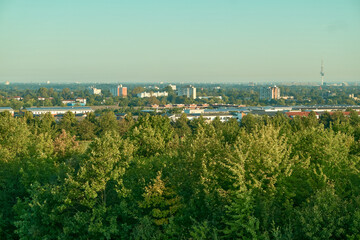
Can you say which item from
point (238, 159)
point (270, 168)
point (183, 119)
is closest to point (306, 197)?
point (270, 168)

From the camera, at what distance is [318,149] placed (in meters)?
20.8

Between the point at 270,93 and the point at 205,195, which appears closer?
the point at 205,195

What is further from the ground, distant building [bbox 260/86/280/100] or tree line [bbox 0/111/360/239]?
distant building [bbox 260/86/280/100]

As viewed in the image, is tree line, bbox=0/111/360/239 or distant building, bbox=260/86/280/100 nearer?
tree line, bbox=0/111/360/239

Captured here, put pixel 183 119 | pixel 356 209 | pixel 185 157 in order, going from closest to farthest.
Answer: pixel 356 209
pixel 185 157
pixel 183 119

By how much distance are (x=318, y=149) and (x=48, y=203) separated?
12.7 m

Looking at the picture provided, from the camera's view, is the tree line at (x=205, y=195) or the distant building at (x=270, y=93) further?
the distant building at (x=270, y=93)

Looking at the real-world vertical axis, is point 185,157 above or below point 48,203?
above

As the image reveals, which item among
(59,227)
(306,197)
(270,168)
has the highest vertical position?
(270,168)

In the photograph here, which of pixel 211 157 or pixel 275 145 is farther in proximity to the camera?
pixel 211 157

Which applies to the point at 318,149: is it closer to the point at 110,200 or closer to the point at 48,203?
the point at 110,200

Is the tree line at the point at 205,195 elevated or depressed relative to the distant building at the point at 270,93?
depressed

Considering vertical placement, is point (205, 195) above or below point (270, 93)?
below

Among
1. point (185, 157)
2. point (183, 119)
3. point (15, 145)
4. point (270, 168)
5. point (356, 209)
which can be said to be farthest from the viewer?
point (183, 119)
